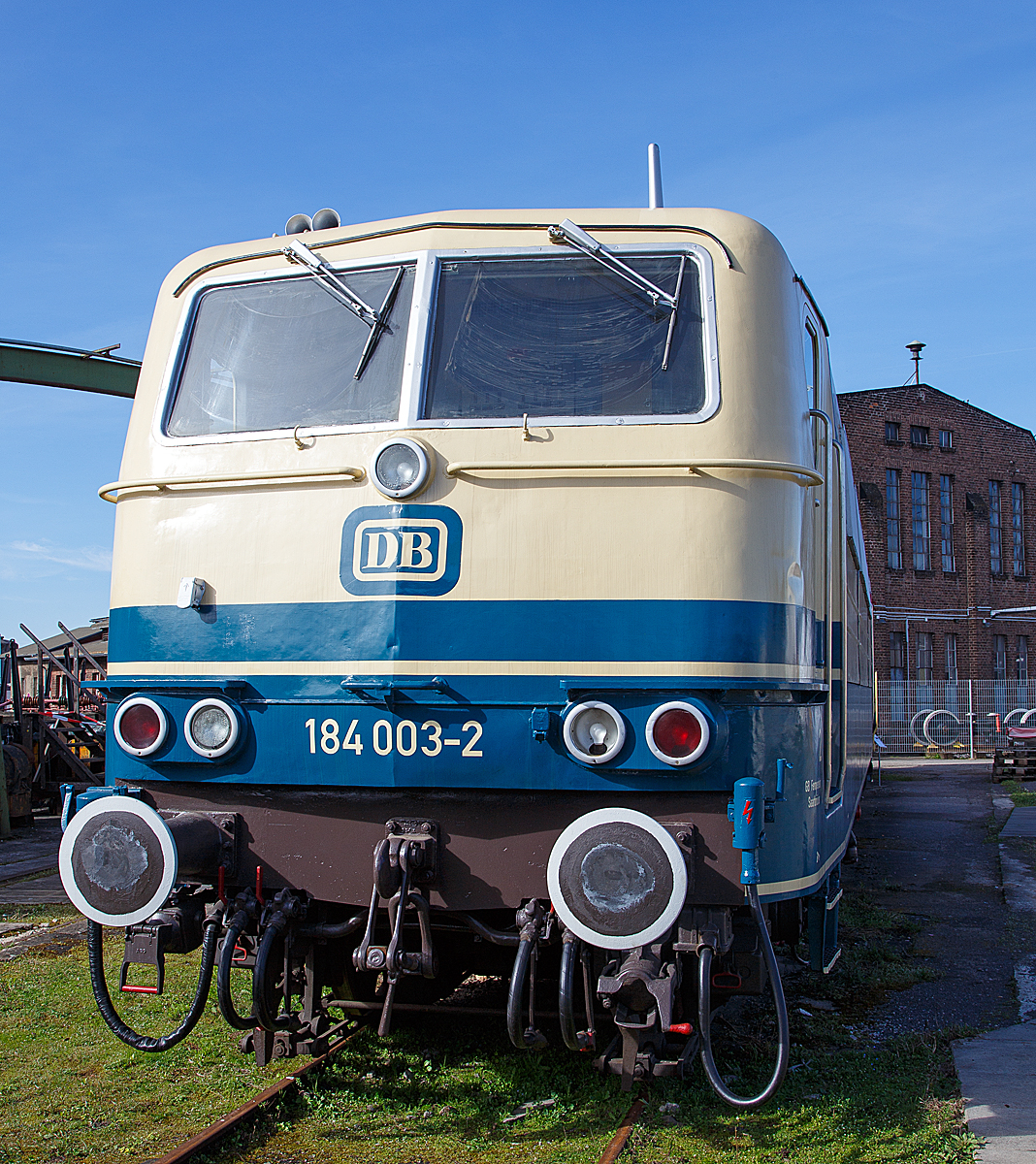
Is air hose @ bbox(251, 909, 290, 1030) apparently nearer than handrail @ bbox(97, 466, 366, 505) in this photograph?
Yes

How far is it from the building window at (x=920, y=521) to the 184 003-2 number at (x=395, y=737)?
1123 inches

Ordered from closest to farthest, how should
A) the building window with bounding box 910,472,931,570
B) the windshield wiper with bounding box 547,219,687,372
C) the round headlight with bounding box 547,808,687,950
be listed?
the round headlight with bounding box 547,808,687,950
the windshield wiper with bounding box 547,219,687,372
the building window with bounding box 910,472,931,570

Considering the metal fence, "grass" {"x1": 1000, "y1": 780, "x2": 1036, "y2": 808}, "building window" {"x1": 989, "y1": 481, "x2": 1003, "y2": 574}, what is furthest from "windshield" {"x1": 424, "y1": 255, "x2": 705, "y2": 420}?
"building window" {"x1": 989, "y1": 481, "x2": 1003, "y2": 574}

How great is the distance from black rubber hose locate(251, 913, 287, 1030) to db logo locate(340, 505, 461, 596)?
45.2 inches

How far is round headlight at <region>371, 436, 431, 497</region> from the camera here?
369 cm

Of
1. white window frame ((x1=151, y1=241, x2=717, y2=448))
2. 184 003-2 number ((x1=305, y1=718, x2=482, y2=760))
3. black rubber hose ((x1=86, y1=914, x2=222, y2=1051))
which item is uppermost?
white window frame ((x1=151, y1=241, x2=717, y2=448))

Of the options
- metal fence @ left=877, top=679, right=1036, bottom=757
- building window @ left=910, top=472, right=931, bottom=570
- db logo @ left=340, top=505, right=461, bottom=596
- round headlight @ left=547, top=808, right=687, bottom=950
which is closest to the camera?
round headlight @ left=547, top=808, right=687, bottom=950

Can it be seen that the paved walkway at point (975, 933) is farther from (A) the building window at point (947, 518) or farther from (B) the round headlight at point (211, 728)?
(A) the building window at point (947, 518)

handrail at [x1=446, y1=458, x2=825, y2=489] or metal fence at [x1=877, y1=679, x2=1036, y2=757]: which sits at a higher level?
handrail at [x1=446, y1=458, x2=825, y2=489]

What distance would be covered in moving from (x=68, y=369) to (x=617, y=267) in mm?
8800

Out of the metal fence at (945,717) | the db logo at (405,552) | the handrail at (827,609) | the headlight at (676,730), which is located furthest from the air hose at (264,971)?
the metal fence at (945,717)

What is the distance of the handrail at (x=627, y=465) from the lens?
11.9 ft

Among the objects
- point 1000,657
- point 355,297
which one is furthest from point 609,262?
point 1000,657

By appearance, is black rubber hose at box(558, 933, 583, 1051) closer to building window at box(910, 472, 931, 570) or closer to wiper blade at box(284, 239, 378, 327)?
wiper blade at box(284, 239, 378, 327)
